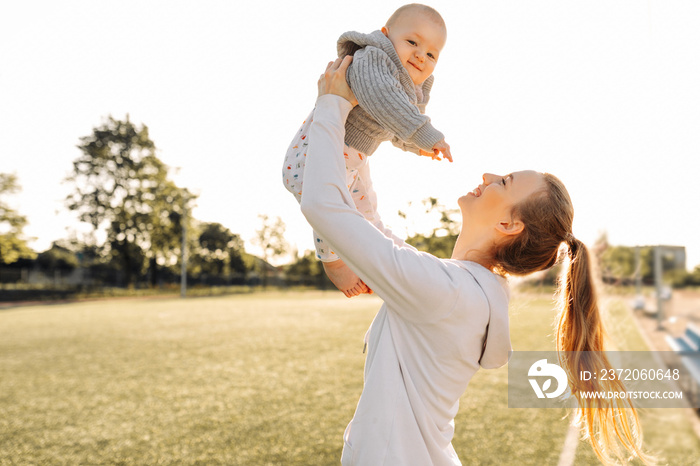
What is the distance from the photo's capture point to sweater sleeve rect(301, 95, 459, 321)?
3.61 feet

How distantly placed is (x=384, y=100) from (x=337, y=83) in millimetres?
118

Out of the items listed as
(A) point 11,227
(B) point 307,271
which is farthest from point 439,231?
(B) point 307,271

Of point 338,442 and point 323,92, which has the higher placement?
point 323,92

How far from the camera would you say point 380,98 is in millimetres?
1207

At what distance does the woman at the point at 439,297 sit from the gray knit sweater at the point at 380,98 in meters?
0.04

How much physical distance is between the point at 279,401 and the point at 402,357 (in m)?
4.39

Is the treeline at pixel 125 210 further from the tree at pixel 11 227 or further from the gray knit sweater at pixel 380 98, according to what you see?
the gray knit sweater at pixel 380 98

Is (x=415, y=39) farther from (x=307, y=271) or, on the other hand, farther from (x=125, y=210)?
(x=307, y=271)

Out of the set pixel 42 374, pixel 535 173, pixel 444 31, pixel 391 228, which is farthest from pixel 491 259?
pixel 42 374

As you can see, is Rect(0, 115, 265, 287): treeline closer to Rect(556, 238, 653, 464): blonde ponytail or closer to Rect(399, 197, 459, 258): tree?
Rect(399, 197, 459, 258): tree

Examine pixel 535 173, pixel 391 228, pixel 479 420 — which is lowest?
pixel 479 420

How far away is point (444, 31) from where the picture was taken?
1430mm

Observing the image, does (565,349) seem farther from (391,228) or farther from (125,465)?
(125,465)

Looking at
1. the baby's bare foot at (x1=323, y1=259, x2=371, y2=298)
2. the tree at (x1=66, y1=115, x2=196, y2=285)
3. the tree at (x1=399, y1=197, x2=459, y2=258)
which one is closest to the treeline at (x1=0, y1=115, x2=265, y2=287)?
the tree at (x1=66, y1=115, x2=196, y2=285)
